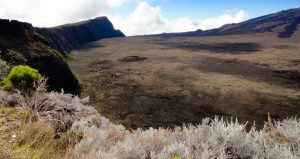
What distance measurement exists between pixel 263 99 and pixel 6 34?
19.9m

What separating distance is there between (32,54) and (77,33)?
208ft

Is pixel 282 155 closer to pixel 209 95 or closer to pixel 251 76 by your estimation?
pixel 209 95

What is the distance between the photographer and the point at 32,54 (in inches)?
1025

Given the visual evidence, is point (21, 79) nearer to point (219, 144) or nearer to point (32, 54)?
point (219, 144)

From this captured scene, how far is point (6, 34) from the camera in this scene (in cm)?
2623

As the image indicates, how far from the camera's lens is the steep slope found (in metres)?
24.5

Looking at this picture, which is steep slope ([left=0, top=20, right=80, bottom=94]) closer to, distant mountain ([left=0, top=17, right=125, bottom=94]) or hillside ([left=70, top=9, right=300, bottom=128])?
distant mountain ([left=0, top=17, right=125, bottom=94])

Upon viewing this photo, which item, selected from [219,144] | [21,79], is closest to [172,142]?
[219,144]

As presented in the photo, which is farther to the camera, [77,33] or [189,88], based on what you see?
[77,33]

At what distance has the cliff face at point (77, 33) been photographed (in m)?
60.2

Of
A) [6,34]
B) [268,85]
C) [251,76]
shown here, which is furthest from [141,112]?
[251,76]

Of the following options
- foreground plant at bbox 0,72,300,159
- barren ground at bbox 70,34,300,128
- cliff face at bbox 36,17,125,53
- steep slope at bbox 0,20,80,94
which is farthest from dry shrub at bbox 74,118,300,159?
cliff face at bbox 36,17,125,53

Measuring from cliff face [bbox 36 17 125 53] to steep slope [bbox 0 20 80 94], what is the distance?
26912 millimetres

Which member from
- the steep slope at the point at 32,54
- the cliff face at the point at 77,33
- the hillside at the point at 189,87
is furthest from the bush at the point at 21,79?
the cliff face at the point at 77,33
